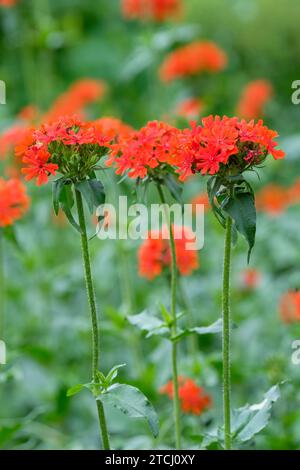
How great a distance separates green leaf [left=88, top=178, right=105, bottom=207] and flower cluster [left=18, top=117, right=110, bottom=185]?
2 centimetres

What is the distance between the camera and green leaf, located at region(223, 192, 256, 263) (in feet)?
4.27

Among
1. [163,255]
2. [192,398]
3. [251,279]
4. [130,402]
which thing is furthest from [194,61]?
[130,402]

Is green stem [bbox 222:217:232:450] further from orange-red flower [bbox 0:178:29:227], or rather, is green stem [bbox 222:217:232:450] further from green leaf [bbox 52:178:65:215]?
orange-red flower [bbox 0:178:29:227]

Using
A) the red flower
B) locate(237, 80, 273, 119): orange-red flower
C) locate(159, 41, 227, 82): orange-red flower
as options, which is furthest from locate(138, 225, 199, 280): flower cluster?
locate(237, 80, 273, 119): orange-red flower

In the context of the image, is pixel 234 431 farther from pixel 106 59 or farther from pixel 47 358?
pixel 106 59

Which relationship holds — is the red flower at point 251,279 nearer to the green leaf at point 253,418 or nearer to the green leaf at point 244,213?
the green leaf at point 253,418

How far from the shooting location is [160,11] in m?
3.52

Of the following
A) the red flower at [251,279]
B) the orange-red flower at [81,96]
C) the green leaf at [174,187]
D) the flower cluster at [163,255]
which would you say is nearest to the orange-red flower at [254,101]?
the orange-red flower at [81,96]

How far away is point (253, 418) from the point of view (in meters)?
1.52

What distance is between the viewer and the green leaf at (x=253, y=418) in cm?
146

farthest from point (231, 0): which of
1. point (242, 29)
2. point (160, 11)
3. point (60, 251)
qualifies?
point (60, 251)

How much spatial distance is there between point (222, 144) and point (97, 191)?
21 centimetres

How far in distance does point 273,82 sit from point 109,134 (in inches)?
130

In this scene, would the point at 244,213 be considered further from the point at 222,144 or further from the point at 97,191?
the point at 97,191
